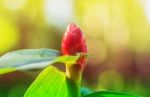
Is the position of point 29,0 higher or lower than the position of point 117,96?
lower

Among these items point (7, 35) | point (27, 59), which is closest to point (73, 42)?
point (27, 59)

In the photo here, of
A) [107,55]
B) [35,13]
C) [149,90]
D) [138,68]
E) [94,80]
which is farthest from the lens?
[35,13]

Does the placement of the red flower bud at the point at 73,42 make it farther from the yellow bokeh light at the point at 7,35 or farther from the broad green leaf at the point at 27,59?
the yellow bokeh light at the point at 7,35

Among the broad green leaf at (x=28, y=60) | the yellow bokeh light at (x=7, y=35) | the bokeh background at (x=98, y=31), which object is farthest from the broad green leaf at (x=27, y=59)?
the yellow bokeh light at (x=7, y=35)

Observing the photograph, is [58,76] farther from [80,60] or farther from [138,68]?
[138,68]

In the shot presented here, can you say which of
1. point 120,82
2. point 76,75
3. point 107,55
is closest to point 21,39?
point 107,55

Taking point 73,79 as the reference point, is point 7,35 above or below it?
below

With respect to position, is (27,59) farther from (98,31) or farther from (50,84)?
(98,31)

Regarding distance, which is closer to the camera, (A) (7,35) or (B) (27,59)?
(B) (27,59)
